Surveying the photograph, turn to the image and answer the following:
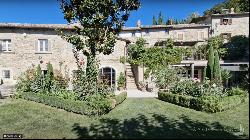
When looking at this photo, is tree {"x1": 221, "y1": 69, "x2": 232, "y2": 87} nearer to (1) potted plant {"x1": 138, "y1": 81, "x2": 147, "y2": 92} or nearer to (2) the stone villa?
(2) the stone villa

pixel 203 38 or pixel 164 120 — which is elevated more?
pixel 203 38

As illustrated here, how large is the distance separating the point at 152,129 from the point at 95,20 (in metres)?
9.99

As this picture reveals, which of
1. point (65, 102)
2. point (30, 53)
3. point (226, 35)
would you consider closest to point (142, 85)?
point (30, 53)

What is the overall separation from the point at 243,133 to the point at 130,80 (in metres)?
20.5

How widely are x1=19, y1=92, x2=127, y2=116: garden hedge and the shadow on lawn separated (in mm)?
1248

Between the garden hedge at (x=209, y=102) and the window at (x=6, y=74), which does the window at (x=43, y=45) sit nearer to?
the window at (x=6, y=74)

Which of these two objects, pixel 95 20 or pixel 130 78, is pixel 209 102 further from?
pixel 130 78

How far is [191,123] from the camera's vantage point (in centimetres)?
1266

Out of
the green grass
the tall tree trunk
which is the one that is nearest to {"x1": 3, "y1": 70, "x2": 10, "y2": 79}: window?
the green grass

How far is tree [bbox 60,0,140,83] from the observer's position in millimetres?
19188

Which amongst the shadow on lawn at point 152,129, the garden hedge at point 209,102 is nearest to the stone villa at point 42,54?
the garden hedge at point 209,102

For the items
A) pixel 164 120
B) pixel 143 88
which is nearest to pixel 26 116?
pixel 164 120

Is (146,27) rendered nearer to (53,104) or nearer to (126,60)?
(126,60)

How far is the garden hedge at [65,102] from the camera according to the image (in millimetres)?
14399
